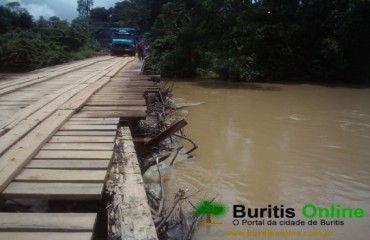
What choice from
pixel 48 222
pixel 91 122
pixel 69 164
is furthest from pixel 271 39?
pixel 48 222

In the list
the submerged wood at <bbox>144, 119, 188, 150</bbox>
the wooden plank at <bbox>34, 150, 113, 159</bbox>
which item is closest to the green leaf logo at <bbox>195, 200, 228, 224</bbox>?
the submerged wood at <bbox>144, 119, 188, 150</bbox>

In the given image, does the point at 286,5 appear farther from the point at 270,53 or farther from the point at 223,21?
the point at 223,21

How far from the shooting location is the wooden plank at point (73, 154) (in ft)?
11.8

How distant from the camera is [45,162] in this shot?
3.43 meters

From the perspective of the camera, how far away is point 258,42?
21.4m

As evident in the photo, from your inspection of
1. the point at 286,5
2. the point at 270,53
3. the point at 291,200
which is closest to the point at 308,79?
the point at 270,53

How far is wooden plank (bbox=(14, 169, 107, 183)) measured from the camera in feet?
9.88

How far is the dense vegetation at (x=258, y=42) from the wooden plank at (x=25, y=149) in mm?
16533

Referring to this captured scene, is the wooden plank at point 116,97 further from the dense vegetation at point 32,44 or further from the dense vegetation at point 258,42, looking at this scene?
the dense vegetation at point 32,44

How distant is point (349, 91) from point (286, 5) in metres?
6.51

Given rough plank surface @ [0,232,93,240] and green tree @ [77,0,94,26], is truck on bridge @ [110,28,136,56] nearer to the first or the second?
rough plank surface @ [0,232,93,240]

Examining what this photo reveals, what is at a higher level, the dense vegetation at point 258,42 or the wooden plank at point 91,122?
the dense vegetation at point 258,42

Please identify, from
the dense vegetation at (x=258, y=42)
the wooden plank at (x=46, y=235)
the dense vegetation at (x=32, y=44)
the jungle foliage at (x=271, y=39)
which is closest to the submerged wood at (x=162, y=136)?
the wooden plank at (x=46, y=235)

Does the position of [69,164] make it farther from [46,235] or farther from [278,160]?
[278,160]
